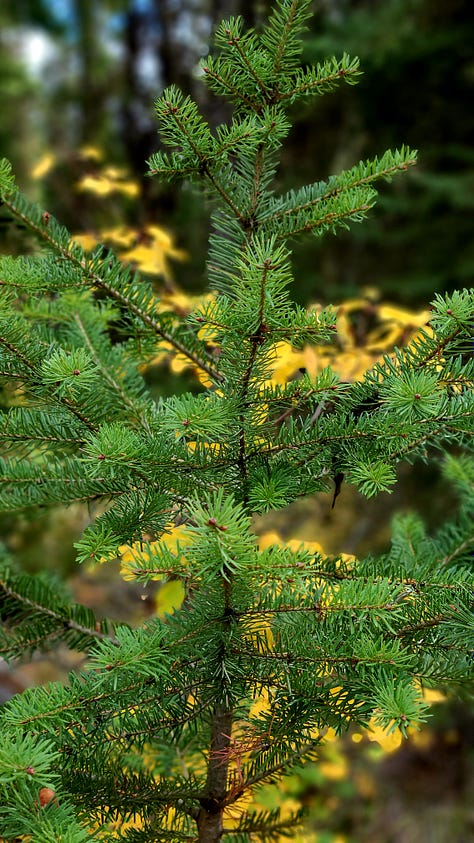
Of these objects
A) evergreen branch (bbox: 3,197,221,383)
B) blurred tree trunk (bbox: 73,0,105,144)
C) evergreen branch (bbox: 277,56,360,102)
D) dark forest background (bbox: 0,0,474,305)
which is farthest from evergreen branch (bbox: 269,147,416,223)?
blurred tree trunk (bbox: 73,0,105,144)

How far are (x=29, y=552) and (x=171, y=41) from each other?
349cm

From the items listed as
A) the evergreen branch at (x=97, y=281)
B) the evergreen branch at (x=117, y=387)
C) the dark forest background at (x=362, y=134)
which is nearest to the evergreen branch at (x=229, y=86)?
the evergreen branch at (x=97, y=281)

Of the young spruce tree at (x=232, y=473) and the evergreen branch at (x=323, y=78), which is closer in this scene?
the young spruce tree at (x=232, y=473)

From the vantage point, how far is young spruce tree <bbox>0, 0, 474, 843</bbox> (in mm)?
844

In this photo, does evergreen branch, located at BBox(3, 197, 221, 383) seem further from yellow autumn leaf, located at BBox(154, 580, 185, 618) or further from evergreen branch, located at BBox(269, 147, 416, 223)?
yellow autumn leaf, located at BBox(154, 580, 185, 618)

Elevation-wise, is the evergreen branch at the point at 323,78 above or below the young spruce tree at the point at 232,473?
above

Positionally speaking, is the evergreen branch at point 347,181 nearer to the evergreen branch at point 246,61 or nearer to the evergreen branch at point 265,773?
the evergreen branch at point 246,61

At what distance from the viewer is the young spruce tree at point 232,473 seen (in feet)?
2.77

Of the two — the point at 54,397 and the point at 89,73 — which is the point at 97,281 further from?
the point at 89,73

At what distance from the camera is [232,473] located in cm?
102

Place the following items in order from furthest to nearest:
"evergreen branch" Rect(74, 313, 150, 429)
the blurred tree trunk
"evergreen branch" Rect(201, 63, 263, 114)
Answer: the blurred tree trunk, "evergreen branch" Rect(74, 313, 150, 429), "evergreen branch" Rect(201, 63, 263, 114)

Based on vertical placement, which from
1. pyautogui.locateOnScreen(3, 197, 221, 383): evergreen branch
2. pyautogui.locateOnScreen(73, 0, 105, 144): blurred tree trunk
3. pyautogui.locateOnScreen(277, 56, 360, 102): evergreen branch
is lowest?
pyautogui.locateOnScreen(3, 197, 221, 383): evergreen branch

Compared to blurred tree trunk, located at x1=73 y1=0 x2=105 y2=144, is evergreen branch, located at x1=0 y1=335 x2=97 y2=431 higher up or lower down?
lower down

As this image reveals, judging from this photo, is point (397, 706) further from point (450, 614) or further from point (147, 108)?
point (147, 108)
